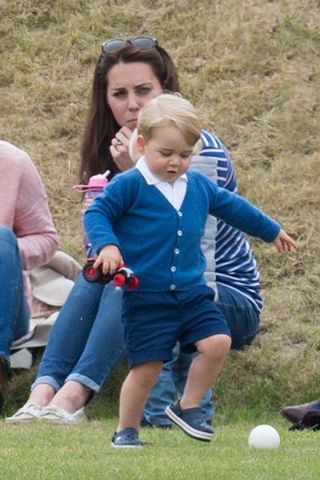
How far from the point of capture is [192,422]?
546cm

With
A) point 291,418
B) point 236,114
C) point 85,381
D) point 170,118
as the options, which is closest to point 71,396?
point 85,381

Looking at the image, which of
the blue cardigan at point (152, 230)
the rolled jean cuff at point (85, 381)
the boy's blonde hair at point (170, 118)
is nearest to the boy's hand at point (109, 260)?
the blue cardigan at point (152, 230)

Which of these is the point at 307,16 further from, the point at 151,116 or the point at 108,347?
the point at 151,116

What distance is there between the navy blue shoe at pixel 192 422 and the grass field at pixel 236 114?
857mm

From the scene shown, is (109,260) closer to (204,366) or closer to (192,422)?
(204,366)

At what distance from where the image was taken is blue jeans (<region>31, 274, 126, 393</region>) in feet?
22.3

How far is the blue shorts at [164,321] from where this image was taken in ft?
17.9

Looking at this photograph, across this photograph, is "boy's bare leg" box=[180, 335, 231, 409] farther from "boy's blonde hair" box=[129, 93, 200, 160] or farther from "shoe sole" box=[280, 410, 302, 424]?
"shoe sole" box=[280, 410, 302, 424]

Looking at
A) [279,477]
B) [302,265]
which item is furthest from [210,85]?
[279,477]

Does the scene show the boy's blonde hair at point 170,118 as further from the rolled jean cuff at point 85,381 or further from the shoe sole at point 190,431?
the rolled jean cuff at point 85,381

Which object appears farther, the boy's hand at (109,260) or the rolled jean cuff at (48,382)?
the rolled jean cuff at (48,382)

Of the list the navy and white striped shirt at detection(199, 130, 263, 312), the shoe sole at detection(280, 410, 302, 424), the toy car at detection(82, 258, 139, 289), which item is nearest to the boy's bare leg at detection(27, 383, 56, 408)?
the navy and white striped shirt at detection(199, 130, 263, 312)

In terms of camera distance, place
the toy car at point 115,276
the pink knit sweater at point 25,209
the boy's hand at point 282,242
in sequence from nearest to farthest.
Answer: the toy car at point 115,276, the boy's hand at point 282,242, the pink knit sweater at point 25,209

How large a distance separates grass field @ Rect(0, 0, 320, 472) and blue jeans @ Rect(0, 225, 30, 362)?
0.63 m
